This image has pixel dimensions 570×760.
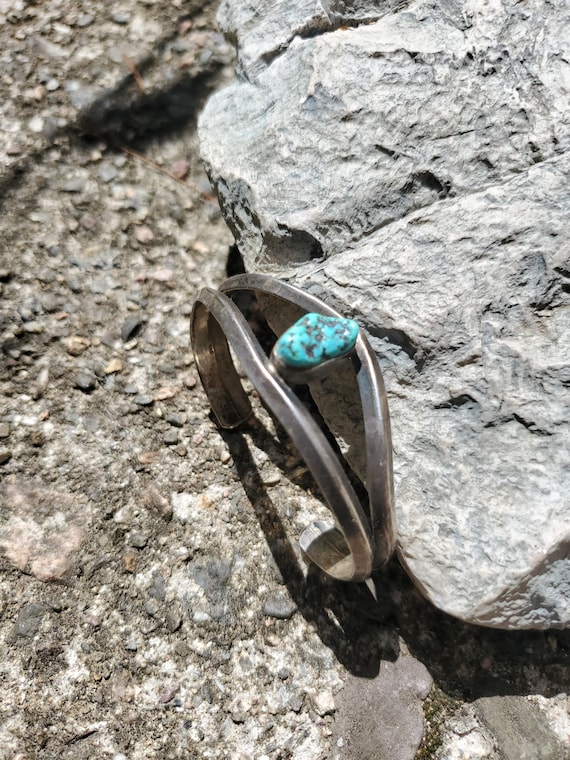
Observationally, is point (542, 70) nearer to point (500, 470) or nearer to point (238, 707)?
point (500, 470)

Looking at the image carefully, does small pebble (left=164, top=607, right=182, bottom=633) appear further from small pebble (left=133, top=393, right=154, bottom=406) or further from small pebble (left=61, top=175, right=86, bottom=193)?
small pebble (left=61, top=175, right=86, bottom=193)

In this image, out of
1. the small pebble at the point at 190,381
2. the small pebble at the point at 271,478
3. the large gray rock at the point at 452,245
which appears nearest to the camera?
the large gray rock at the point at 452,245

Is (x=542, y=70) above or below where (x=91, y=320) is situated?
above

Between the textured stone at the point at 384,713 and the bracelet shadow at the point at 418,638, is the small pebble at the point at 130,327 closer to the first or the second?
the bracelet shadow at the point at 418,638

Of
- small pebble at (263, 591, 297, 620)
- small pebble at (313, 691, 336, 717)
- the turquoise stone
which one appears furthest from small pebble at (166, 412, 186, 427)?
small pebble at (313, 691, 336, 717)

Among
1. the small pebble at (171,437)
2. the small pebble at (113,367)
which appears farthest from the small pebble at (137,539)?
the small pebble at (113,367)

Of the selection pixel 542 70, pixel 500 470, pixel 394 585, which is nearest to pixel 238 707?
pixel 394 585

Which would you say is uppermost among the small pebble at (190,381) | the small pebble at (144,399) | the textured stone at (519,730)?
the small pebble at (144,399)
